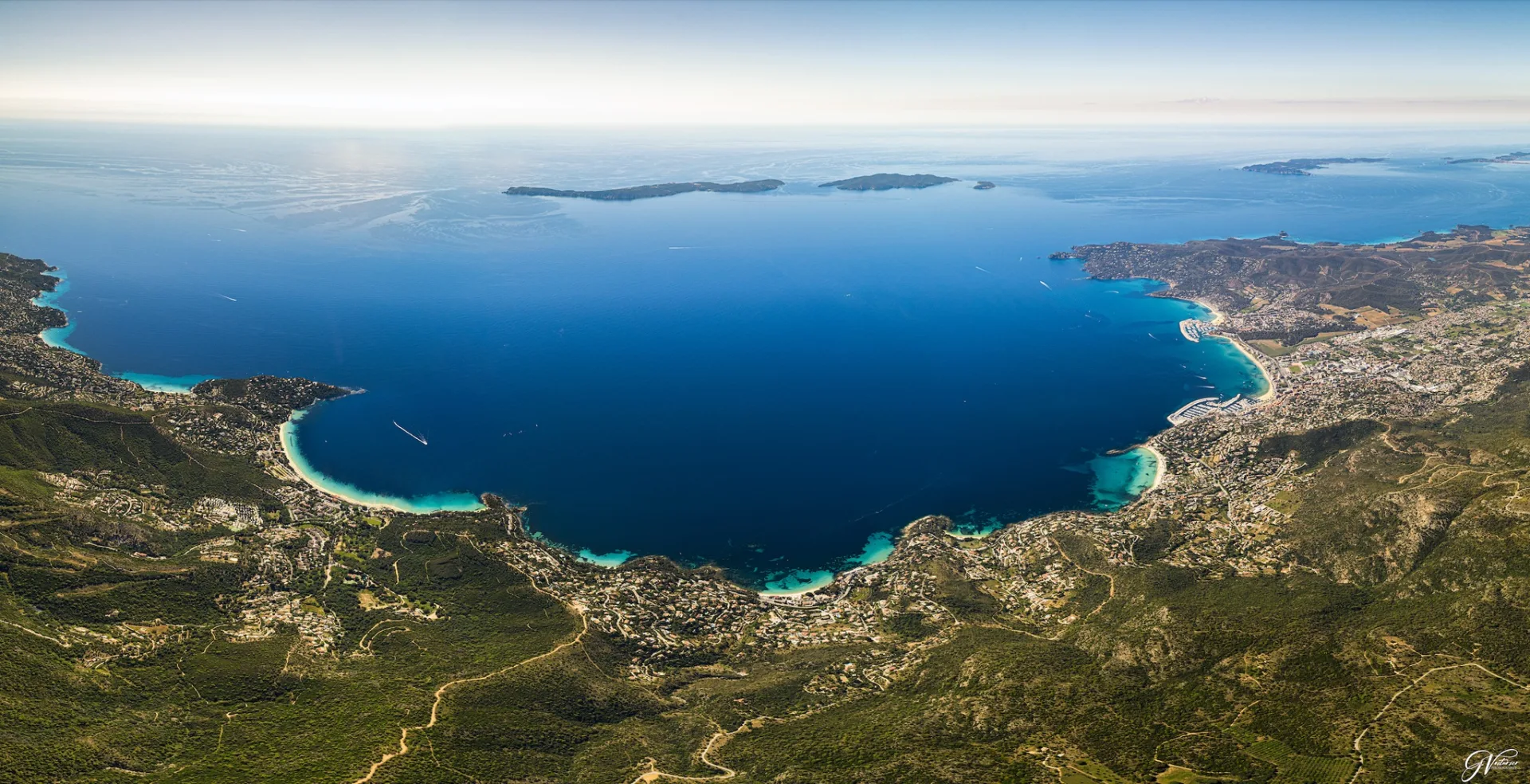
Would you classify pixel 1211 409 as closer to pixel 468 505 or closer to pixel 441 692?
pixel 468 505

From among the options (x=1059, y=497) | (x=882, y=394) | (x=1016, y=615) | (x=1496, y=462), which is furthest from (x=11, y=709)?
(x=1496, y=462)

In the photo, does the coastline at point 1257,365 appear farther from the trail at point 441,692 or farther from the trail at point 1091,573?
the trail at point 441,692

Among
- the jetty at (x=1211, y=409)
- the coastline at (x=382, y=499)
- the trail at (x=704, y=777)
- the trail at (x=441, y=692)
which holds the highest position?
the jetty at (x=1211, y=409)

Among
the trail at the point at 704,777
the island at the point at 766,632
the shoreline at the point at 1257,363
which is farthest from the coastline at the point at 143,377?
the shoreline at the point at 1257,363

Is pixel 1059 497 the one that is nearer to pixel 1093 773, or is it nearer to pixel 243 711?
pixel 1093 773

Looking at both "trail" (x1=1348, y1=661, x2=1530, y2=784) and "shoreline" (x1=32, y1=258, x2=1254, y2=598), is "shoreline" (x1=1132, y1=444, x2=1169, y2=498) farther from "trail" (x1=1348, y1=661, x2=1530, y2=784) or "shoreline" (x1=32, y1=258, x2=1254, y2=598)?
"trail" (x1=1348, y1=661, x2=1530, y2=784)

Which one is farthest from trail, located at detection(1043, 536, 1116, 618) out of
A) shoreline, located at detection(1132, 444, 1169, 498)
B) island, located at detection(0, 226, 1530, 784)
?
shoreline, located at detection(1132, 444, 1169, 498)
